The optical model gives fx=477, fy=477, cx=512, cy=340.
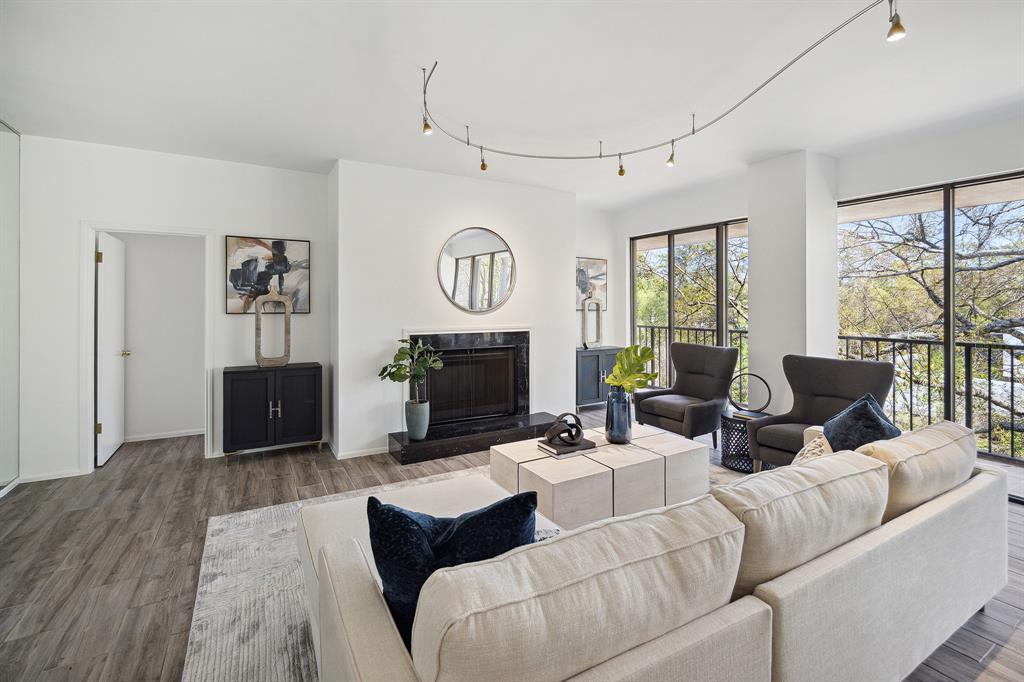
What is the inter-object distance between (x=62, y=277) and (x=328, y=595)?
13.7ft

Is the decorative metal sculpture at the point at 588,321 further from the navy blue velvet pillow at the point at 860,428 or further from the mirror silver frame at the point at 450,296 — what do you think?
the navy blue velvet pillow at the point at 860,428

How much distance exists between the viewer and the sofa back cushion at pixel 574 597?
773 millimetres

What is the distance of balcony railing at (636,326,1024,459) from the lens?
3.74 meters

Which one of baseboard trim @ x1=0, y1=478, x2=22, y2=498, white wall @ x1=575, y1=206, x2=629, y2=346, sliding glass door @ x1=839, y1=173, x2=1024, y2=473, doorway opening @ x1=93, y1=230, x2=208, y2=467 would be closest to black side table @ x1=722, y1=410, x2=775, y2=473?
sliding glass door @ x1=839, y1=173, x2=1024, y2=473

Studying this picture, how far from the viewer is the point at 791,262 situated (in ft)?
13.7

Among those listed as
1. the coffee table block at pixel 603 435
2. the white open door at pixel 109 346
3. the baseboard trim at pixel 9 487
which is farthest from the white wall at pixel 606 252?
the baseboard trim at pixel 9 487

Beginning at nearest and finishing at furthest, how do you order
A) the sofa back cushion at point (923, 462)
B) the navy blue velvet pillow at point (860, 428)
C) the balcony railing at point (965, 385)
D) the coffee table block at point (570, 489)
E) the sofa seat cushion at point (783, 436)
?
the sofa back cushion at point (923, 462), the navy blue velvet pillow at point (860, 428), the coffee table block at point (570, 489), the sofa seat cushion at point (783, 436), the balcony railing at point (965, 385)

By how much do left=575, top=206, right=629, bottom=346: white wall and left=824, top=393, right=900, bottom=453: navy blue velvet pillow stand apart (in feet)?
14.4

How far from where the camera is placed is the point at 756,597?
109 cm

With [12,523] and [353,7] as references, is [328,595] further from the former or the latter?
[12,523]

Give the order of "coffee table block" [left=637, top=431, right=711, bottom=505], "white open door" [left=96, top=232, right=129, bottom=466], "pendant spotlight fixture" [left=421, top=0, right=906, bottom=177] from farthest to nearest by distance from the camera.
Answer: "white open door" [left=96, top=232, right=129, bottom=466]
"coffee table block" [left=637, top=431, right=711, bottom=505]
"pendant spotlight fixture" [left=421, top=0, right=906, bottom=177]

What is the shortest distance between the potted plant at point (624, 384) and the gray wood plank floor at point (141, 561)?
57.5 inches

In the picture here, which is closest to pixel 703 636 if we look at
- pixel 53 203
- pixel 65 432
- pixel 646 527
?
pixel 646 527

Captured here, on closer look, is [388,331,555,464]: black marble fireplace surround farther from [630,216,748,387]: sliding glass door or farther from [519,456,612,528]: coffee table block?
[630,216,748,387]: sliding glass door
